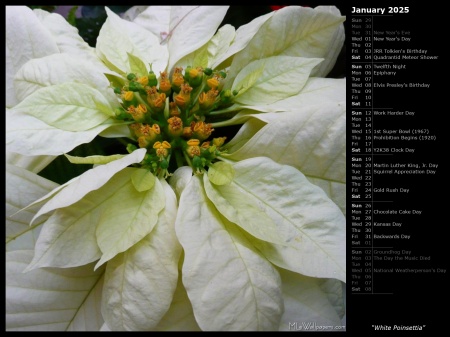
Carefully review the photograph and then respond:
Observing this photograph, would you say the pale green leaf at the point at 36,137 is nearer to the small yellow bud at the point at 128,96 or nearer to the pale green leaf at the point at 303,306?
the small yellow bud at the point at 128,96

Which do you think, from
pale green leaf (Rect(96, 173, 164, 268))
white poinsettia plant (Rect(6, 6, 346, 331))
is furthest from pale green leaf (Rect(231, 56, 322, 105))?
pale green leaf (Rect(96, 173, 164, 268))

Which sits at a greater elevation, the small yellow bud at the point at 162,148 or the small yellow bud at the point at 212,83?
the small yellow bud at the point at 212,83

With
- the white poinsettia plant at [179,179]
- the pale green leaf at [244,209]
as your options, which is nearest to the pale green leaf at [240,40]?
the white poinsettia plant at [179,179]

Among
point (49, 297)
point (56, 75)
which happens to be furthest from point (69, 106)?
point (49, 297)

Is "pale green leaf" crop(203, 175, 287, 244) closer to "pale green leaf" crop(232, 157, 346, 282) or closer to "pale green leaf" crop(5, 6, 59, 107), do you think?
"pale green leaf" crop(232, 157, 346, 282)
